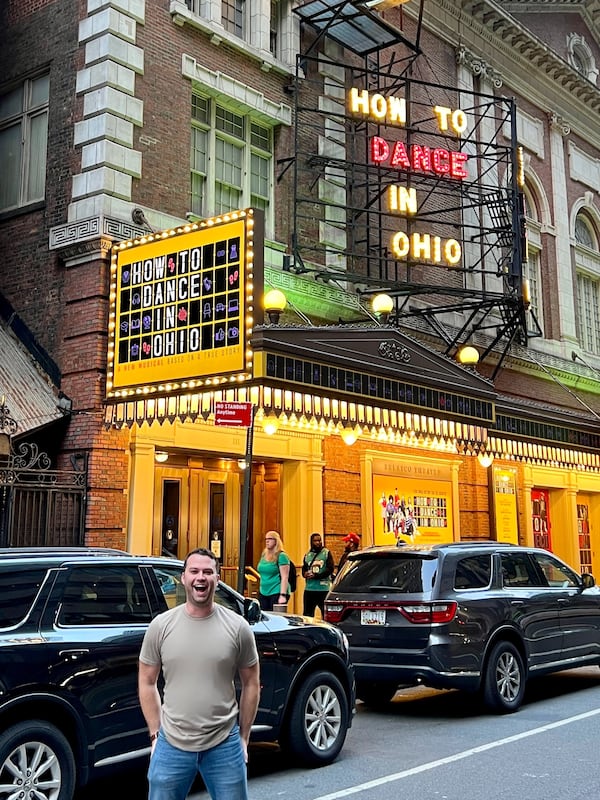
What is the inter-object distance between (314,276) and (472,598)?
28.7ft

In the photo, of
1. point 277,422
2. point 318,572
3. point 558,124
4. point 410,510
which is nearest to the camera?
point 318,572

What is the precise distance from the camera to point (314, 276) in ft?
56.5

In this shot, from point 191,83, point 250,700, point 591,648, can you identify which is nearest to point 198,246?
point 191,83

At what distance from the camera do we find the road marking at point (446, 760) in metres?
6.93

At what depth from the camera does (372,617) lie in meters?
9.99

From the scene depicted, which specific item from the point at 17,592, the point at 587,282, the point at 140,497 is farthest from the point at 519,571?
the point at 587,282

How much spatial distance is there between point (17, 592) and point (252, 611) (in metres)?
1.82

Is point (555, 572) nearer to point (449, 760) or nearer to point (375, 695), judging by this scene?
point (375, 695)

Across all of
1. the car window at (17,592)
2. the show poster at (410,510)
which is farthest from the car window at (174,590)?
the show poster at (410,510)

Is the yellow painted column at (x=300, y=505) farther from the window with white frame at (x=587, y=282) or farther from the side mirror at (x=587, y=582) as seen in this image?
the window with white frame at (x=587, y=282)

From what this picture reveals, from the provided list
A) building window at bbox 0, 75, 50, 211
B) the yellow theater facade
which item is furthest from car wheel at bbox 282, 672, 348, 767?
building window at bbox 0, 75, 50, 211

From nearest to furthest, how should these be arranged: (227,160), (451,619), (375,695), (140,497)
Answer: (451,619), (375,695), (140,497), (227,160)

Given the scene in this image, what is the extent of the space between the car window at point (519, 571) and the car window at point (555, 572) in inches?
8.3

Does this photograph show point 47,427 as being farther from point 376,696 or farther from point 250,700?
point 250,700
